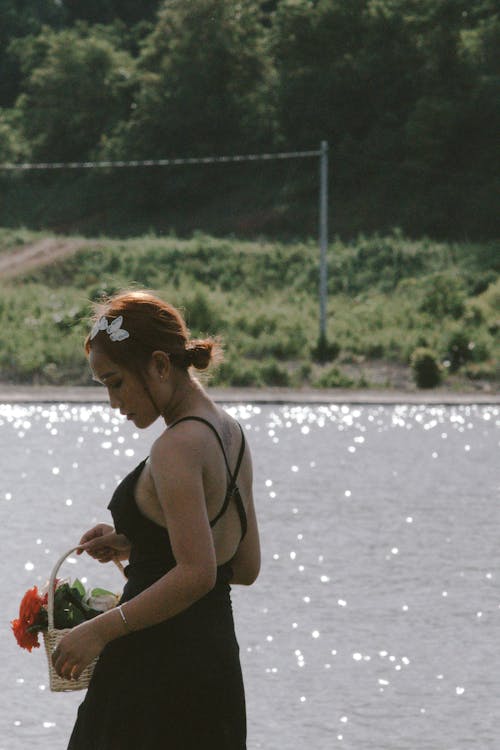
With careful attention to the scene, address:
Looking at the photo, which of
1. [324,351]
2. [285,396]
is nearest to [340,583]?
[285,396]

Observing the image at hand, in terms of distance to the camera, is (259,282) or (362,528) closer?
(362,528)

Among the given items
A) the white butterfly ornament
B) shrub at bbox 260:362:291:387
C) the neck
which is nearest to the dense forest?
shrub at bbox 260:362:291:387

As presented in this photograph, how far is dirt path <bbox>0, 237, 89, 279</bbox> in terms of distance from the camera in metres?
63.9

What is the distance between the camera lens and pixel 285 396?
3472 centimetres

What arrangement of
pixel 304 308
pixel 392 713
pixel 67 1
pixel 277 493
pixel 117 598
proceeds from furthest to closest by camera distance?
pixel 67 1 → pixel 304 308 → pixel 277 493 → pixel 392 713 → pixel 117 598

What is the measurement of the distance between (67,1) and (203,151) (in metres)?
28.3

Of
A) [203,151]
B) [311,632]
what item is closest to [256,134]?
[203,151]

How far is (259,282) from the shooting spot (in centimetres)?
6022

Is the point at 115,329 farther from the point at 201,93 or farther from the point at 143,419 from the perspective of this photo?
the point at 201,93

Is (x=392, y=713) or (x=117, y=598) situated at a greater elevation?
(x=117, y=598)

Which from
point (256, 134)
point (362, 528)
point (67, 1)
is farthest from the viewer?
→ point (67, 1)

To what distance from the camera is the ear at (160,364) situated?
13.3ft

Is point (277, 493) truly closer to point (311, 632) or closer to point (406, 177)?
point (311, 632)

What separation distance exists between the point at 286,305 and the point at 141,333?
168 ft
